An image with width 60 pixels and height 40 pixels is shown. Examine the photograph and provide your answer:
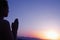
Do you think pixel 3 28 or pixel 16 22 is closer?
pixel 3 28

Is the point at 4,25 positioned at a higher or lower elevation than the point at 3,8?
lower

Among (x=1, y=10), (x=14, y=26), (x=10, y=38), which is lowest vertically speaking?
(x=10, y=38)

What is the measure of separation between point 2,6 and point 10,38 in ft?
0.91

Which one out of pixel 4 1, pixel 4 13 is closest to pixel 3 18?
pixel 4 13

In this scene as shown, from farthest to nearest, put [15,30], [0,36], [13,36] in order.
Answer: [15,30]
[13,36]
[0,36]

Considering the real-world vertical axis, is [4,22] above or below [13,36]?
above

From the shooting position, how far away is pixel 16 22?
1.61 meters

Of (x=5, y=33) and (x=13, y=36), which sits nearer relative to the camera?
(x=5, y=33)

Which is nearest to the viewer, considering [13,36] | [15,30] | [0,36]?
[0,36]

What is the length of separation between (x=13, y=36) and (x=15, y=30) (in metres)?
0.11

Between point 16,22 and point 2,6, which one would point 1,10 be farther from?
point 16,22

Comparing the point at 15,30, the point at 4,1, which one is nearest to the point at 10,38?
the point at 15,30

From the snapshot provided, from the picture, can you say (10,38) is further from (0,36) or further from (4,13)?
(4,13)

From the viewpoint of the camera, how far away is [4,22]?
1422mm
